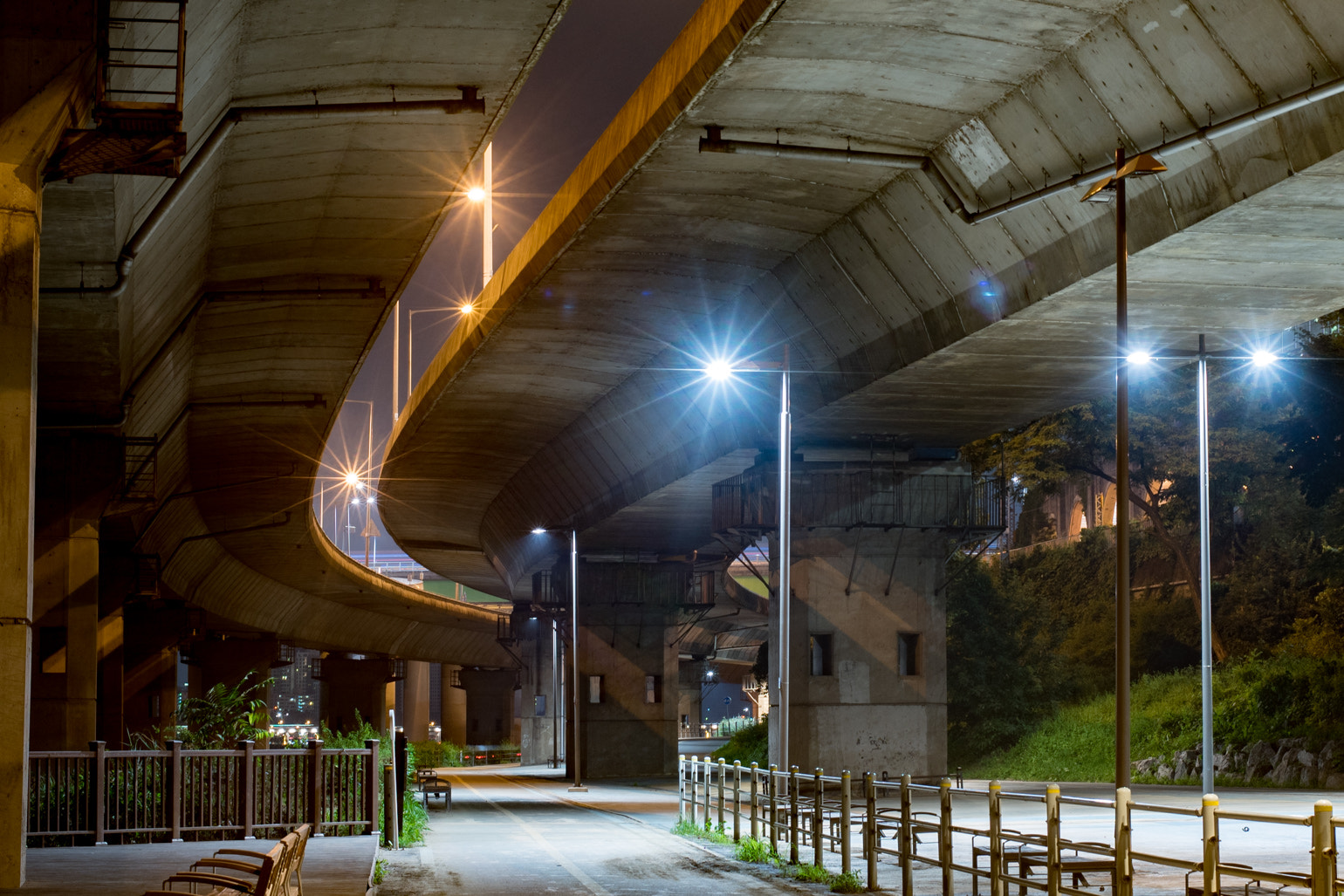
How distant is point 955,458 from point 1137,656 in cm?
2580

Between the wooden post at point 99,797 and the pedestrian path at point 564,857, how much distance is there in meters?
3.74

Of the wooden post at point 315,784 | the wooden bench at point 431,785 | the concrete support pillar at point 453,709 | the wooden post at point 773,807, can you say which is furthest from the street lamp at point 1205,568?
the concrete support pillar at point 453,709

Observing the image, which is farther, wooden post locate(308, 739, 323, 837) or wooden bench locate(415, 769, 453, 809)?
wooden bench locate(415, 769, 453, 809)

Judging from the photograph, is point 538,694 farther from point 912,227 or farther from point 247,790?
point 912,227

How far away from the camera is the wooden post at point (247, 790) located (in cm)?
2047

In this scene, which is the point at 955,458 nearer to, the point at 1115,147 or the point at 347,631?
the point at 1115,147

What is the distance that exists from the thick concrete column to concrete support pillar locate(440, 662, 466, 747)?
98083 mm

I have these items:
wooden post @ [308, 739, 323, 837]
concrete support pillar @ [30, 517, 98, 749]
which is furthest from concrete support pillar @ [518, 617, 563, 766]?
wooden post @ [308, 739, 323, 837]

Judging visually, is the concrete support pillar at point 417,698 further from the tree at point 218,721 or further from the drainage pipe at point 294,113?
the drainage pipe at point 294,113

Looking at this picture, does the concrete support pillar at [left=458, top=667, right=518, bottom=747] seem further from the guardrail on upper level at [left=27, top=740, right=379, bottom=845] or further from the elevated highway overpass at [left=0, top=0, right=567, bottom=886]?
the guardrail on upper level at [left=27, top=740, right=379, bottom=845]

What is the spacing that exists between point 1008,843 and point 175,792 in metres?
11.4

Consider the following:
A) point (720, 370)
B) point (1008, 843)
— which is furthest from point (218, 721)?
point (1008, 843)

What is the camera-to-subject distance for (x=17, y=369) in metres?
14.9

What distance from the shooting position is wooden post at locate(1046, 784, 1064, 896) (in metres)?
12.4
